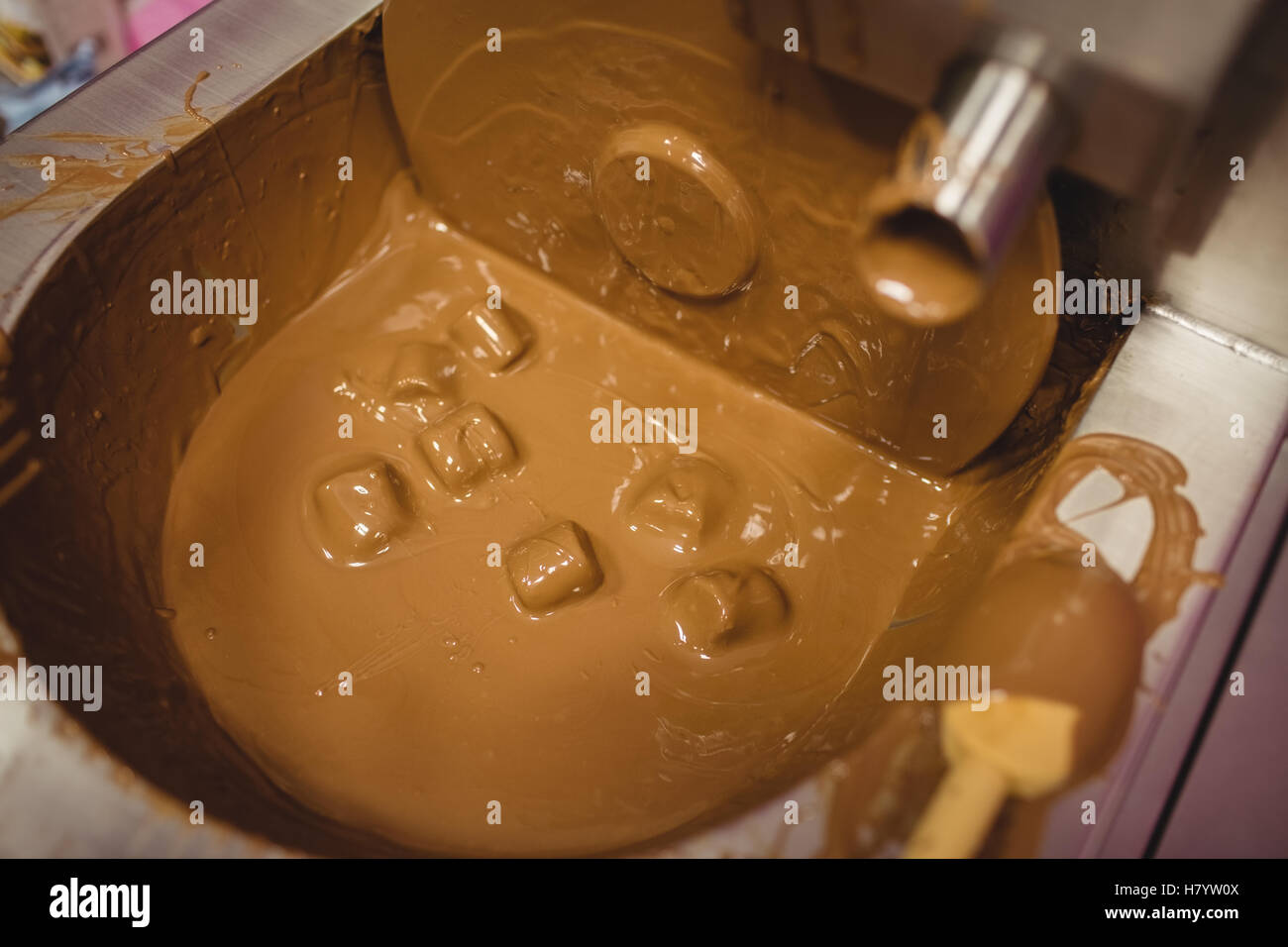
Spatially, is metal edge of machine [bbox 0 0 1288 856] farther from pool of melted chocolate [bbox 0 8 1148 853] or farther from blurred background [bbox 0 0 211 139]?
blurred background [bbox 0 0 211 139]

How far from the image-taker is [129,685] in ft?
2.57

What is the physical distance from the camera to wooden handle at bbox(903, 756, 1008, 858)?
24.3 inches

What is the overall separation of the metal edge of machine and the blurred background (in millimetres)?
961

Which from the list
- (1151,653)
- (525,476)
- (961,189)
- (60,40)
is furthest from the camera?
(60,40)

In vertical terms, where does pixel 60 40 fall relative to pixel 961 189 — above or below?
above

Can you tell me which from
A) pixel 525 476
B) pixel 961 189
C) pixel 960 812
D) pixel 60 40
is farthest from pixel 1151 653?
pixel 60 40

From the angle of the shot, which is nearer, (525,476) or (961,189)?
(961,189)

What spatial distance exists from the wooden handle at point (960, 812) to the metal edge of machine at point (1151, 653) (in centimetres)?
5

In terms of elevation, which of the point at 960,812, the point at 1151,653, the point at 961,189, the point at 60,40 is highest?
the point at 60,40

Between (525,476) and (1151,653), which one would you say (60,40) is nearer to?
(525,476)

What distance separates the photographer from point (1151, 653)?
66 centimetres

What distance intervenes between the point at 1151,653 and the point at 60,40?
1.96 metres

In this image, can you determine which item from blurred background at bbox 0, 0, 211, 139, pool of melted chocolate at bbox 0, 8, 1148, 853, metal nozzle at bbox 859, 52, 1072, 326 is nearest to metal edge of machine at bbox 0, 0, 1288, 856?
pool of melted chocolate at bbox 0, 8, 1148, 853
